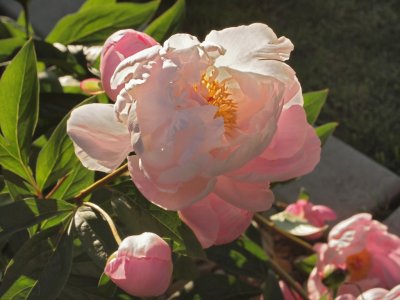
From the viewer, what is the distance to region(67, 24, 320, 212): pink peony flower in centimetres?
58

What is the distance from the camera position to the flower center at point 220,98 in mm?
623

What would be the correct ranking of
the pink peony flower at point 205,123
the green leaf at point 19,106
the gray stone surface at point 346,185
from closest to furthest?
the pink peony flower at point 205,123, the green leaf at point 19,106, the gray stone surface at point 346,185

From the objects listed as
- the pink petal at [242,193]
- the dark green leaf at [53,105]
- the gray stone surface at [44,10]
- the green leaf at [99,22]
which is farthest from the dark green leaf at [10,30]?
the gray stone surface at [44,10]

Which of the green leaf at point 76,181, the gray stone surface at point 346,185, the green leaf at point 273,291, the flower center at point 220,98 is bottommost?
the gray stone surface at point 346,185

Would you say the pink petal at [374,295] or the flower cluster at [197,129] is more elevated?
the flower cluster at [197,129]

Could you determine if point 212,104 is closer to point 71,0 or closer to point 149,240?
point 149,240

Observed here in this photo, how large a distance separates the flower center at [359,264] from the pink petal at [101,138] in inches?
21.3

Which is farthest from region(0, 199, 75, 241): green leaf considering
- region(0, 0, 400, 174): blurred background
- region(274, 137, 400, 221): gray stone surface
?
region(0, 0, 400, 174): blurred background

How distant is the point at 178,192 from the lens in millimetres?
597

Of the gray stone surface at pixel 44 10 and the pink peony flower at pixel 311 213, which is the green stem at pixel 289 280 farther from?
the gray stone surface at pixel 44 10

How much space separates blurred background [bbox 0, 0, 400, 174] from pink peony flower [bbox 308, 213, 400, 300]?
2.69 feet

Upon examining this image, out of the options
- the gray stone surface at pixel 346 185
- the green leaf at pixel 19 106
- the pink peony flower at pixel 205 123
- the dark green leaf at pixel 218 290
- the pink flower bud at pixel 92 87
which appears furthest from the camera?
the gray stone surface at pixel 346 185

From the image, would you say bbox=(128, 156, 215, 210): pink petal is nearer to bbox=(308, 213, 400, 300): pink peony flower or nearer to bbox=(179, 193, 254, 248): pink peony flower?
bbox=(179, 193, 254, 248): pink peony flower

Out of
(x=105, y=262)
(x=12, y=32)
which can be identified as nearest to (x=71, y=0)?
(x=12, y=32)
